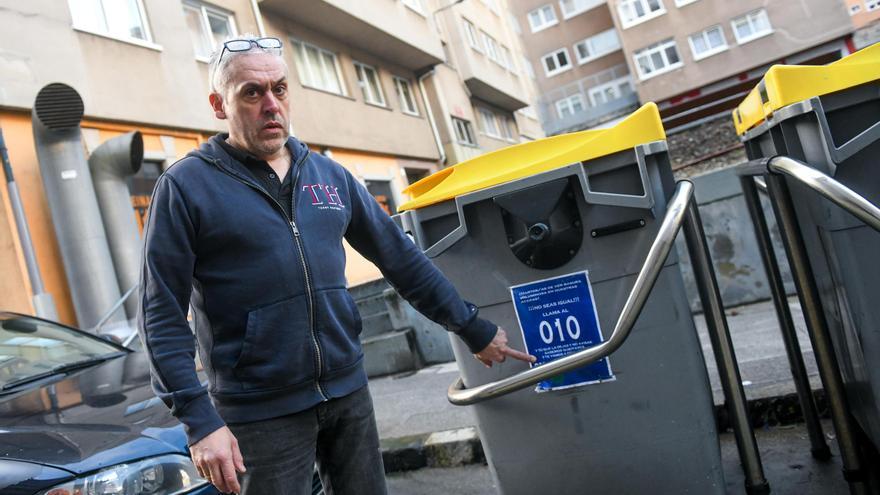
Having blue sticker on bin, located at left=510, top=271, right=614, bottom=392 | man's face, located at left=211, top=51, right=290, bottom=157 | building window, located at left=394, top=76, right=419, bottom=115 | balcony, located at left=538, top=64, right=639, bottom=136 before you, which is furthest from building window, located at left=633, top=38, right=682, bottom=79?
man's face, located at left=211, top=51, right=290, bottom=157

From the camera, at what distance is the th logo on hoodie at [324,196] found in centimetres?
203

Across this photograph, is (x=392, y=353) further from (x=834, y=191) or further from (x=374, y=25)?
(x=374, y=25)

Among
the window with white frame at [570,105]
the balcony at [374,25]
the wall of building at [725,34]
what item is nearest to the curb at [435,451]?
the balcony at [374,25]

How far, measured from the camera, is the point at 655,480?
88.9 inches

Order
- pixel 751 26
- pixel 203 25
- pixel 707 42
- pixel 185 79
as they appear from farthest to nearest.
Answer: pixel 707 42 → pixel 751 26 → pixel 203 25 → pixel 185 79

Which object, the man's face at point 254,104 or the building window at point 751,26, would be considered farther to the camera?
the building window at point 751,26

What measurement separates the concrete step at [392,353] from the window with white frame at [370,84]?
39.4 feet

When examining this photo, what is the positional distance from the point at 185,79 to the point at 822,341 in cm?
1074

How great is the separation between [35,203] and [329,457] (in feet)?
25.7

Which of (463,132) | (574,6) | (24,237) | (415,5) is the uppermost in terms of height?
(574,6)

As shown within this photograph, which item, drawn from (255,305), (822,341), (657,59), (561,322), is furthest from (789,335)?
(657,59)

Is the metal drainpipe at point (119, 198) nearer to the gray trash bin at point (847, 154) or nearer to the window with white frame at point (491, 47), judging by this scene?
the gray trash bin at point (847, 154)

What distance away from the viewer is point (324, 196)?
2.06 m

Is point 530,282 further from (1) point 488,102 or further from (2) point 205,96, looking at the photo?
(1) point 488,102
